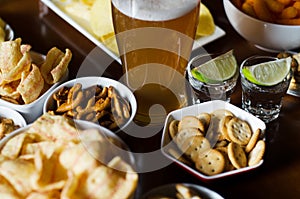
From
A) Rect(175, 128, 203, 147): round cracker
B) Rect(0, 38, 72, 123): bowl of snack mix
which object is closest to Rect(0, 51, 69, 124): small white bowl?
Rect(0, 38, 72, 123): bowl of snack mix

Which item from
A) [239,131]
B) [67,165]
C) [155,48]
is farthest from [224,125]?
[67,165]

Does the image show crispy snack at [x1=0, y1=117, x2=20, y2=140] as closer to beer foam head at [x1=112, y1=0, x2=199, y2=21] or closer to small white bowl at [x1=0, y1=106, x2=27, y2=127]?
small white bowl at [x1=0, y1=106, x2=27, y2=127]

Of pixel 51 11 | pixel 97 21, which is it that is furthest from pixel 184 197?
pixel 51 11

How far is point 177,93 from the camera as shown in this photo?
3.02ft

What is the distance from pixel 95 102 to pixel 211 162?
20cm

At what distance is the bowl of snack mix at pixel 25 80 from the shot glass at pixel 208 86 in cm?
21

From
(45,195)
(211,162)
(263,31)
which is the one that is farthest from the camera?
(263,31)

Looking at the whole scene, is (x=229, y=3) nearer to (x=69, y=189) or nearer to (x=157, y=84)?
(x=157, y=84)

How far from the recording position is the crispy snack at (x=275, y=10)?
970mm

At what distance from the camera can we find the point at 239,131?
82 cm

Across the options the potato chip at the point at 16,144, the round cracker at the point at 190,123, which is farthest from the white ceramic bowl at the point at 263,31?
the potato chip at the point at 16,144

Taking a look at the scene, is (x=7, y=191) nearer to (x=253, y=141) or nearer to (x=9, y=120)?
(x=9, y=120)

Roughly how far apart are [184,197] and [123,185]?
10cm

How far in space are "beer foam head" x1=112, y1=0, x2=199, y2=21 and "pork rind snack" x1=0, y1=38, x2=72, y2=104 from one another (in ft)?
0.46
